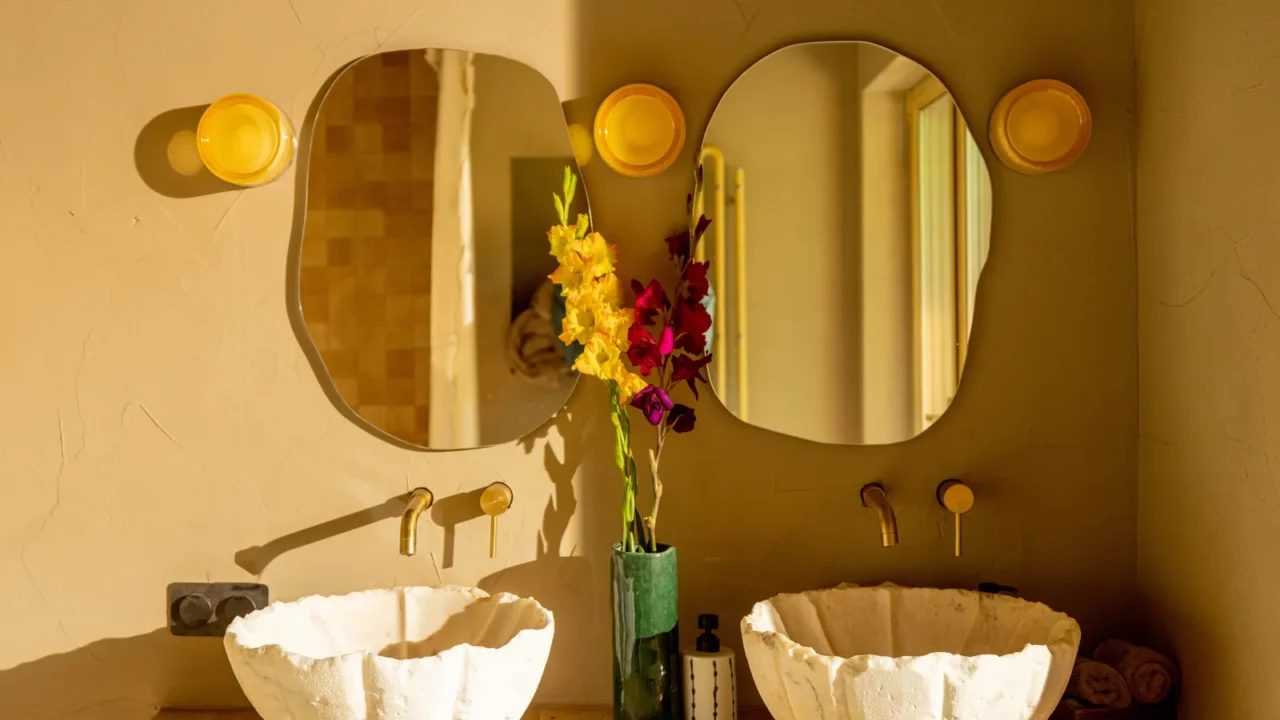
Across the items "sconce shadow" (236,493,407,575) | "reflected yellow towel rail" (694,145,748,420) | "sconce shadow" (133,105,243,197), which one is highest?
"sconce shadow" (133,105,243,197)

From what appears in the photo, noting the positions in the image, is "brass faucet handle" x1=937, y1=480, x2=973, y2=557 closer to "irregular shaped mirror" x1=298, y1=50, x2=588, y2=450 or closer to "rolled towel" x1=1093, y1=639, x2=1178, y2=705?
"rolled towel" x1=1093, y1=639, x2=1178, y2=705

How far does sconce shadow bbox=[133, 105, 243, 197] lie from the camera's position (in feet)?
4.52

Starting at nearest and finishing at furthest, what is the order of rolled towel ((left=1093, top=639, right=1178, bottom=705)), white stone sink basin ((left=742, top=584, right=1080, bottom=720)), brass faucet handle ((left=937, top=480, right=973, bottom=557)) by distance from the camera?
white stone sink basin ((left=742, top=584, right=1080, bottom=720))
rolled towel ((left=1093, top=639, right=1178, bottom=705))
brass faucet handle ((left=937, top=480, right=973, bottom=557))

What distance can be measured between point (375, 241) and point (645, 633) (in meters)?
0.66

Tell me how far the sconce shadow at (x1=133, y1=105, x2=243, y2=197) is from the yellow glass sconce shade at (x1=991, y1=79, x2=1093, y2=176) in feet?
3.66

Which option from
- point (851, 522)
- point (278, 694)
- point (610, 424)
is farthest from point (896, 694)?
point (278, 694)

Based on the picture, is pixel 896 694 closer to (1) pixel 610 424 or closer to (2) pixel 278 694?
(1) pixel 610 424

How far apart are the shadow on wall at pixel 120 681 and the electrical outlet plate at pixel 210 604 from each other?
0.10 feet

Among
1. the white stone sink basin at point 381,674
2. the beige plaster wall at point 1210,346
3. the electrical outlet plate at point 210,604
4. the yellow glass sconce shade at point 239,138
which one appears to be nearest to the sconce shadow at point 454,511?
the white stone sink basin at point 381,674

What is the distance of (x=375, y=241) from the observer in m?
1.37

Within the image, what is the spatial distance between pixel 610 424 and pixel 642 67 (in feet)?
1.68

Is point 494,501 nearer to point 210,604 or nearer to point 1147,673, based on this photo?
point 210,604

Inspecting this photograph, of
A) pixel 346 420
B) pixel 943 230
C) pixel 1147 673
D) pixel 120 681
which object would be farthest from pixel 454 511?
pixel 1147 673

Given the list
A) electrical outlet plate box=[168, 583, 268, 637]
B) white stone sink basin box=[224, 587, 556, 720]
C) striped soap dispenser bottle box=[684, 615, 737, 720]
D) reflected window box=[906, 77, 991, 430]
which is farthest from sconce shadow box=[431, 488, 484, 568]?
reflected window box=[906, 77, 991, 430]
